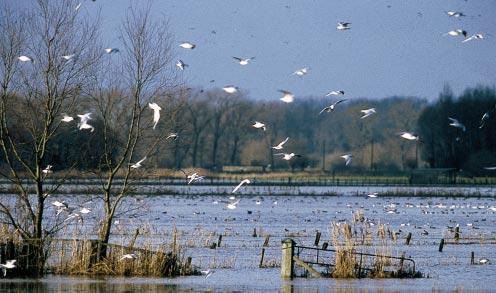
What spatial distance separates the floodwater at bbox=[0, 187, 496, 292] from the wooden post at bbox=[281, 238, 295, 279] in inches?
12.7

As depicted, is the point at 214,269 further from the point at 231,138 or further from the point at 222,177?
the point at 231,138

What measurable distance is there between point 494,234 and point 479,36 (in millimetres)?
22411

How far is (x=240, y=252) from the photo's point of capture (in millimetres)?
46656

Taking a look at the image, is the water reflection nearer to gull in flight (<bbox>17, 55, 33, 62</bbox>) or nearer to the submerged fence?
the submerged fence

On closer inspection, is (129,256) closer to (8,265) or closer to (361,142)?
(8,265)

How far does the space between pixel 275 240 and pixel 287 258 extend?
21.1 meters

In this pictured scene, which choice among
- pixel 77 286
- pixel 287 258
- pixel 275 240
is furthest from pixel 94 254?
pixel 275 240

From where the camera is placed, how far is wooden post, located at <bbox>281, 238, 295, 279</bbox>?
107 feet

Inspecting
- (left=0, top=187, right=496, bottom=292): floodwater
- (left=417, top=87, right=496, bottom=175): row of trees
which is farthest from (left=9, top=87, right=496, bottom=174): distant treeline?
(left=0, top=187, right=496, bottom=292): floodwater

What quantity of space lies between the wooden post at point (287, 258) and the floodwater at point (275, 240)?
322mm

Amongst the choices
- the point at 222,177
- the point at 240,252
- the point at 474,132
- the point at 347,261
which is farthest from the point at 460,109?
the point at 347,261

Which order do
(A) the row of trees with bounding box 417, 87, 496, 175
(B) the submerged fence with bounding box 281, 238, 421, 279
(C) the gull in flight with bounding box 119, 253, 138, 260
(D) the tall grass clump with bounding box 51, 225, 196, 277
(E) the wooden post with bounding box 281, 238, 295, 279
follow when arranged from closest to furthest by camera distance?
(C) the gull in flight with bounding box 119, 253, 138, 260
(E) the wooden post with bounding box 281, 238, 295, 279
(D) the tall grass clump with bounding box 51, 225, 196, 277
(B) the submerged fence with bounding box 281, 238, 421, 279
(A) the row of trees with bounding box 417, 87, 496, 175

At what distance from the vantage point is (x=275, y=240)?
5469cm

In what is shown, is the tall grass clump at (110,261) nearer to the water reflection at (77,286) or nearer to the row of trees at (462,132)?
the water reflection at (77,286)
